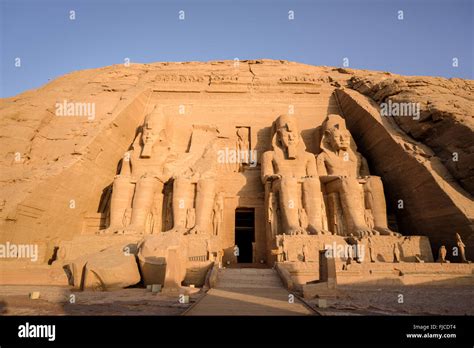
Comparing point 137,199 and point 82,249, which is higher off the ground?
point 137,199

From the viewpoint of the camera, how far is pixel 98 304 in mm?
3730

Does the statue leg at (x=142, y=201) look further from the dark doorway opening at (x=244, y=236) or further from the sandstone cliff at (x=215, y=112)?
the dark doorway opening at (x=244, y=236)

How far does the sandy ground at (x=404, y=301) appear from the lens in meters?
3.58

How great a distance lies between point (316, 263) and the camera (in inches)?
254

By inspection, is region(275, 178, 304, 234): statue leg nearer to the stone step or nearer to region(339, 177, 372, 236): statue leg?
region(339, 177, 372, 236): statue leg

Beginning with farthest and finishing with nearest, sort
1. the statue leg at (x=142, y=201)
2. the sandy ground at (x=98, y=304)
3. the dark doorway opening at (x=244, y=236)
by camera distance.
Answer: the dark doorway opening at (x=244, y=236) < the statue leg at (x=142, y=201) < the sandy ground at (x=98, y=304)

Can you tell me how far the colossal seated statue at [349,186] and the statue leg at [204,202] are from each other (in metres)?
3.06

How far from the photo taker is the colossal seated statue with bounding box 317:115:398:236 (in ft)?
26.3

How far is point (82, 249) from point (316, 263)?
5.04 meters

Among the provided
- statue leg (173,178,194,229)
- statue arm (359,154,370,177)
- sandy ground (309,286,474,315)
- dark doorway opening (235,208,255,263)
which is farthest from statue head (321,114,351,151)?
sandy ground (309,286,474,315)

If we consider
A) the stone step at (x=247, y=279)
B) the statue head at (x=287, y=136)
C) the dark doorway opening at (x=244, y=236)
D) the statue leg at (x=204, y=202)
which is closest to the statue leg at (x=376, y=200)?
the statue head at (x=287, y=136)
